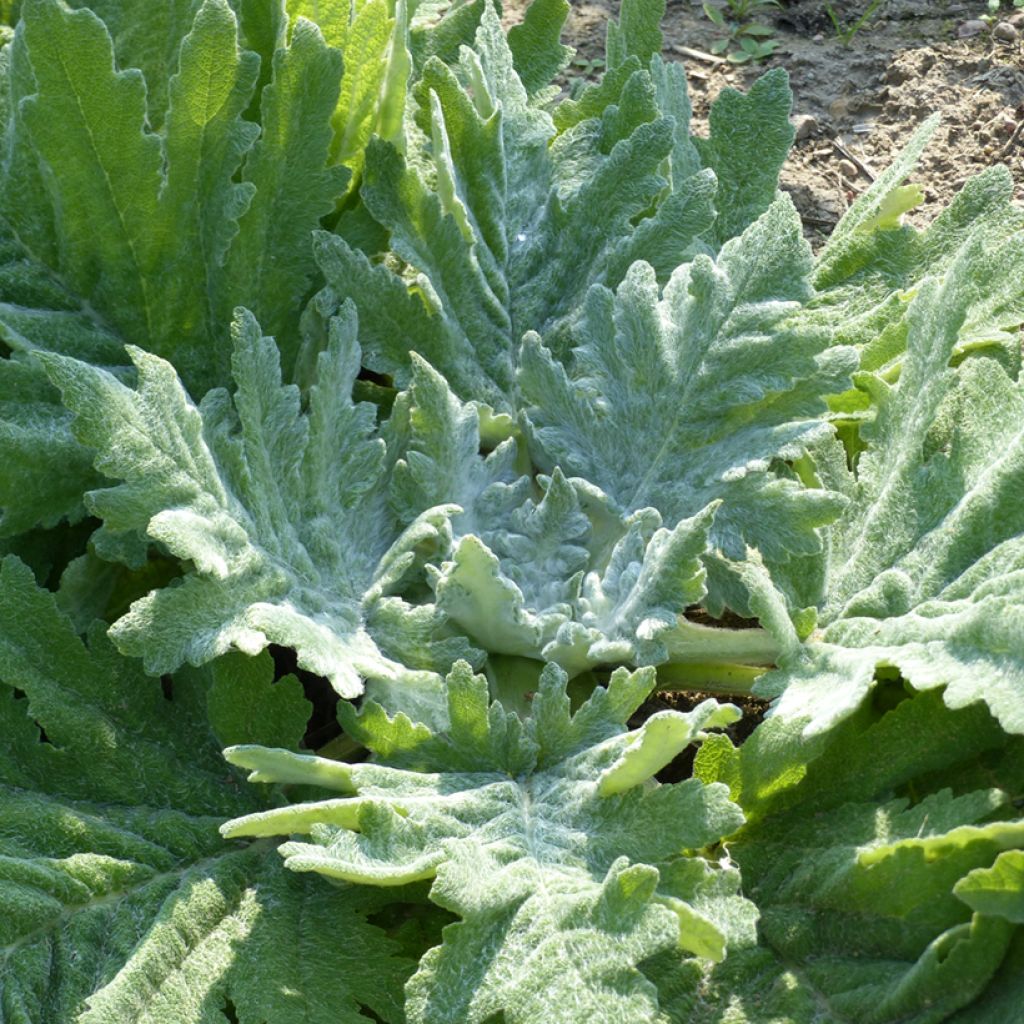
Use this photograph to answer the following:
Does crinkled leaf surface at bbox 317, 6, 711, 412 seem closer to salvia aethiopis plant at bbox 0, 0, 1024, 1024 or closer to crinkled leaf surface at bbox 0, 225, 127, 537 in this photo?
salvia aethiopis plant at bbox 0, 0, 1024, 1024

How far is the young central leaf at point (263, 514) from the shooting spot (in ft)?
5.32

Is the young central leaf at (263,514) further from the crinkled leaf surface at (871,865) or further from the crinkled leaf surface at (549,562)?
the crinkled leaf surface at (871,865)

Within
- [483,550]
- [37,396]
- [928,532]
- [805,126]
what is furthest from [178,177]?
[805,126]

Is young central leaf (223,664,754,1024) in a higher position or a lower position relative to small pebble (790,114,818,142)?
lower

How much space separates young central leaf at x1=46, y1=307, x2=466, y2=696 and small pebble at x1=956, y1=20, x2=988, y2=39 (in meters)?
2.20

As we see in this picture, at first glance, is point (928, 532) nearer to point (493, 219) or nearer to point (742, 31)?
point (493, 219)

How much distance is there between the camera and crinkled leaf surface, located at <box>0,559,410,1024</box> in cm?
160

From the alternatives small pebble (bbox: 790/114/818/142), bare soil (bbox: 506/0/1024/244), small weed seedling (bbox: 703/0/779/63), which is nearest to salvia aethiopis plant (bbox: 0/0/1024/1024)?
bare soil (bbox: 506/0/1024/244)

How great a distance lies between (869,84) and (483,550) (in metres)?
2.17

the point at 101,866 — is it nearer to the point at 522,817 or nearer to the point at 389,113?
the point at 522,817

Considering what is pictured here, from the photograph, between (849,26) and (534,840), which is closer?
(534,840)

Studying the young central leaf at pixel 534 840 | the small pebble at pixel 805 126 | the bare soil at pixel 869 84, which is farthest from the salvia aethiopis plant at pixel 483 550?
the small pebble at pixel 805 126

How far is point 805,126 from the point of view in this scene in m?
3.32

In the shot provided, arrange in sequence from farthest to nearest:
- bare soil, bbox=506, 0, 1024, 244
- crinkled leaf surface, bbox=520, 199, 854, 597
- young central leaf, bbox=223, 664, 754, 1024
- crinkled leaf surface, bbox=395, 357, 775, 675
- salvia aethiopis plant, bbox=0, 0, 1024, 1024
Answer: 1. bare soil, bbox=506, 0, 1024, 244
2. crinkled leaf surface, bbox=520, 199, 854, 597
3. crinkled leaf surface, bbox=395, 357, 775, 675
4. salvia aethiopis plant, bbox=0, 0, 1024, 1024
5. young central leaf, bbox=223, 664, 754, 1024
